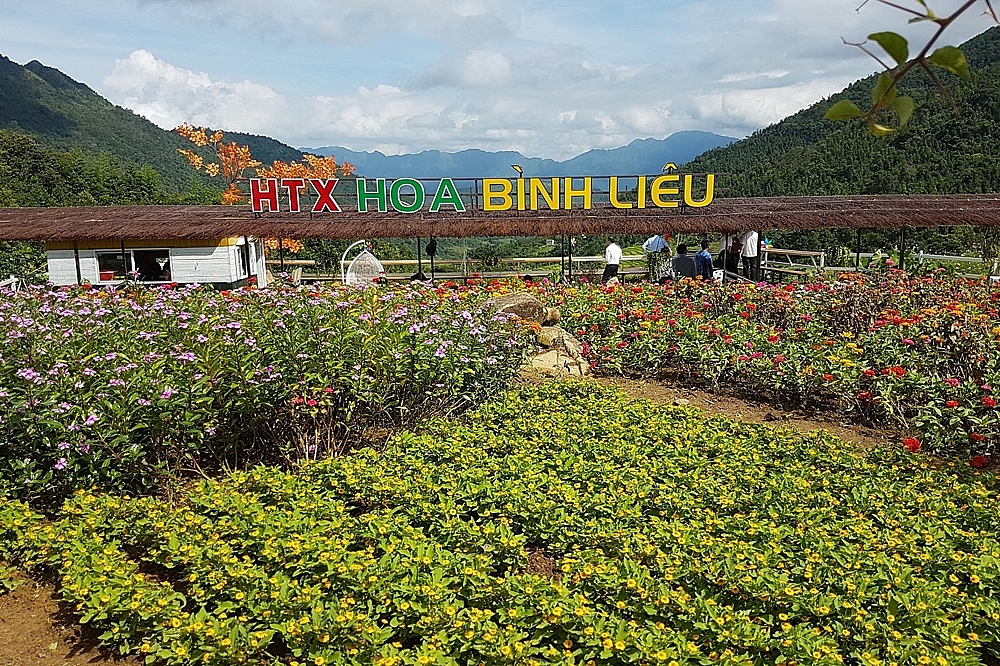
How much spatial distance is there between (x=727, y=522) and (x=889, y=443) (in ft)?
8.32

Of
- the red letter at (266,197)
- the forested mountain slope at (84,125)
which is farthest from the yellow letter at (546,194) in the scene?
the forested mountain slope at (84,125)

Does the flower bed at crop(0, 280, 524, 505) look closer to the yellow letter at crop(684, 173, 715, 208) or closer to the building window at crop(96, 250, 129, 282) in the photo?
the building window at crop(96, 250, 129, 282)

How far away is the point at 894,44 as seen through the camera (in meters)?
0.91

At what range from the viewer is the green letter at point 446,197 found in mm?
16312

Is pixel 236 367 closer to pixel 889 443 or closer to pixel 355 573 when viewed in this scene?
pixel 355 573

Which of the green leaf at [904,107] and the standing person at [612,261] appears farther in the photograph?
the standing person at [612,261]

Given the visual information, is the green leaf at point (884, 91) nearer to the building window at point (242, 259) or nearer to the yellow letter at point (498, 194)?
the yellow letter at point (498, 194)

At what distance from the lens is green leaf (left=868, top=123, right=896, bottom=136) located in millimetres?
1030

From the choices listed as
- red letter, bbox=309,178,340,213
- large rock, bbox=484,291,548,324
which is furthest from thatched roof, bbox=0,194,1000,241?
large rock, bbox=484,291,548,324

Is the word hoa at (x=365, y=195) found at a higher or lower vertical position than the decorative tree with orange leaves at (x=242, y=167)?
lower

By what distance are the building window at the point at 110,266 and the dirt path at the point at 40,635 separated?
→ 13.4 metres

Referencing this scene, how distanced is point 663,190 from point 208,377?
1328cm

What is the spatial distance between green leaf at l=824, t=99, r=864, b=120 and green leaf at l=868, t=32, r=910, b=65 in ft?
0.24

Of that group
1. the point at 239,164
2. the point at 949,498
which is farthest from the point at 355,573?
the point at 239,164
